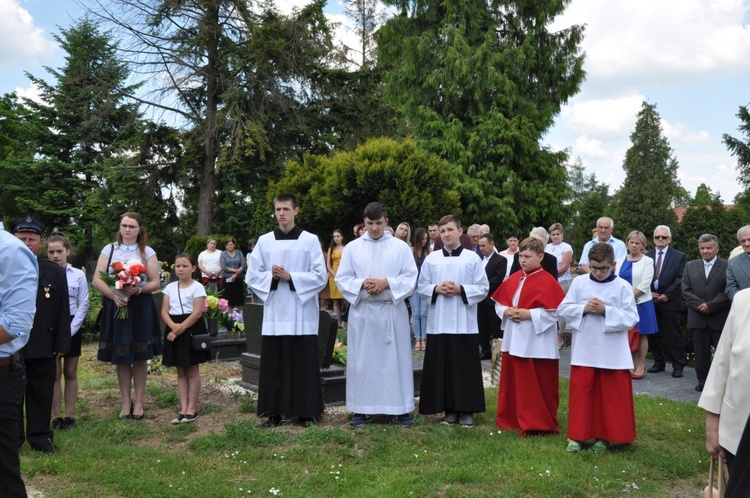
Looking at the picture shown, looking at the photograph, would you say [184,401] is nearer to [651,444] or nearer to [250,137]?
[651,444]

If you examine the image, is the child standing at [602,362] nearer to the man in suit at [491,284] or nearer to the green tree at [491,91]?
the man in suit at [491,284]

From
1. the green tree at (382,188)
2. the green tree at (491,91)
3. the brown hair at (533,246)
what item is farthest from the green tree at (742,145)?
the brown hair at (533,246)

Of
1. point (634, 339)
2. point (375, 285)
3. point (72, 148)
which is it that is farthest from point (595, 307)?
point (72, 148)

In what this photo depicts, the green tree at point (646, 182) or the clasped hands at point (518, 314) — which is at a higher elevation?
the green tree at point (646, 182)

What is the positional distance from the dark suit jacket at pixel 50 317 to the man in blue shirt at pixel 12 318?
244cm

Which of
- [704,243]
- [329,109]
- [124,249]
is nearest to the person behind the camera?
[124,249]

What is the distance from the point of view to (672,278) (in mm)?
9891

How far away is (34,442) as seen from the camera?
616 centimetres

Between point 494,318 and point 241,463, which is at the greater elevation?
point 494,318

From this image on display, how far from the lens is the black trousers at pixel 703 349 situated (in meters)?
8.90

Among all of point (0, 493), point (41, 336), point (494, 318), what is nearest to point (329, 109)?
point (494, 318)

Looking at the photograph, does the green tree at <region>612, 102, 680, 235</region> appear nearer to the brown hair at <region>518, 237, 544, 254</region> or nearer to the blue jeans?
the blue jeans

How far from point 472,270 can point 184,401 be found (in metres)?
3.35

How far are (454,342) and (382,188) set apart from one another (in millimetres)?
11393
